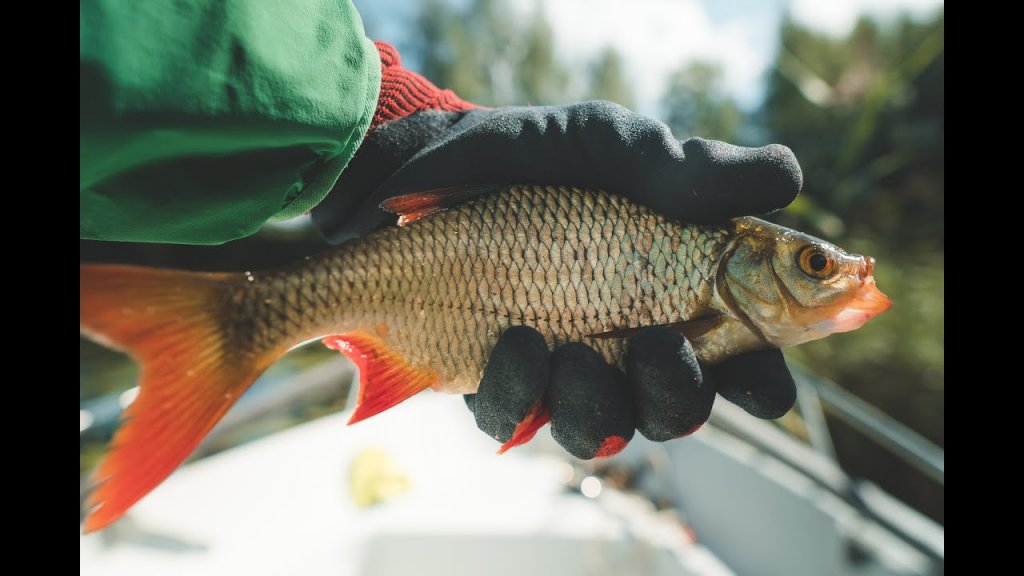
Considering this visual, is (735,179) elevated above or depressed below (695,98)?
above

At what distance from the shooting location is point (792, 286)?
1567 mm

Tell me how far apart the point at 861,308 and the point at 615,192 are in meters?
0.72

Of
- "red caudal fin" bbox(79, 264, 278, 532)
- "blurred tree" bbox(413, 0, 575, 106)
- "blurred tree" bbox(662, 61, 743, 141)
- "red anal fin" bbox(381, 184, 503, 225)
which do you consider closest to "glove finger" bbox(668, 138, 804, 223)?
"red anal fin" bbox(381, 184, 503, 225)

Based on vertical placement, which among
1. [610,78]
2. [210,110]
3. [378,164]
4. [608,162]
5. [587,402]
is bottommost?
[610,78]

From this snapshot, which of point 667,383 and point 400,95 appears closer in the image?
point 667,383

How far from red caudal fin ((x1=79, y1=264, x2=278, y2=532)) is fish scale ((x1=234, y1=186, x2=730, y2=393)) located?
4.1 inches

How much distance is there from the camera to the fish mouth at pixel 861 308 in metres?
1.51

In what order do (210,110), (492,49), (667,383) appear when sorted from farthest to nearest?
(492,49) < (667,383) < (210,110)

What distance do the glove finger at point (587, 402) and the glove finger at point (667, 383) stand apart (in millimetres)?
52

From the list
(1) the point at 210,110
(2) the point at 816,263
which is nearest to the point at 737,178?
(2) the point at 816,263

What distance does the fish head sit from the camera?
1.54m

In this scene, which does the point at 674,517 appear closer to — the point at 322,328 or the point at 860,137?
the point at 322,328

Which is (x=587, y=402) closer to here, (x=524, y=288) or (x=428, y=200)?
(x=524, y=288)

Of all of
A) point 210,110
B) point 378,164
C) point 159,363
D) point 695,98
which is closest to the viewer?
point 210,110
